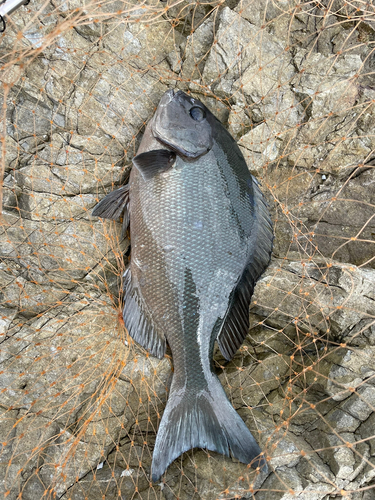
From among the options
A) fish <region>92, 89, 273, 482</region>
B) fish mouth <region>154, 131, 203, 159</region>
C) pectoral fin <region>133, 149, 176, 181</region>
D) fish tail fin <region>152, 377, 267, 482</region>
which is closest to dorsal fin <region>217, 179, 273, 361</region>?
fish <region>92, 89, 273, 482</region>

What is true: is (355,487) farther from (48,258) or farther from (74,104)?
(74,104)

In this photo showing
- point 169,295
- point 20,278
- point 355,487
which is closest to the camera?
point 355,487

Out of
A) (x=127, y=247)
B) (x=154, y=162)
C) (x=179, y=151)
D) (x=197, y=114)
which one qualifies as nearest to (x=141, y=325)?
(x=127, y=247)

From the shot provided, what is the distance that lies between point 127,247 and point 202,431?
4.96 ft

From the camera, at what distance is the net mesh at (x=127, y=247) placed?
8.41ft

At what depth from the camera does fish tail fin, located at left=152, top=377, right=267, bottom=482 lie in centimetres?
244

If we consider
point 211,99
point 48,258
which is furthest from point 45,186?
point 211,99

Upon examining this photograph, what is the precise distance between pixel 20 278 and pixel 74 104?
1.47 m

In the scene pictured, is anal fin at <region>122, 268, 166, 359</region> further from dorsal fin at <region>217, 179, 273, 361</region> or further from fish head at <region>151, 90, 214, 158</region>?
fish head at <region>151, 90, 214, 158</region>

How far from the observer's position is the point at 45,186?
2908mm

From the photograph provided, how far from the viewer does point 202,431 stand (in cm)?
250

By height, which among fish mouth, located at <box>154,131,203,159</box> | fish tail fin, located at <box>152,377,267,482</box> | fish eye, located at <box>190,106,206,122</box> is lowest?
fish tail fin, located at <box>152,377,267,482</box>

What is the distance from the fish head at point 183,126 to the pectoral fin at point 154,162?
0.27 feet

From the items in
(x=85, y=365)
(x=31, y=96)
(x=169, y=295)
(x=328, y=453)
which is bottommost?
(x=328, y=453)
